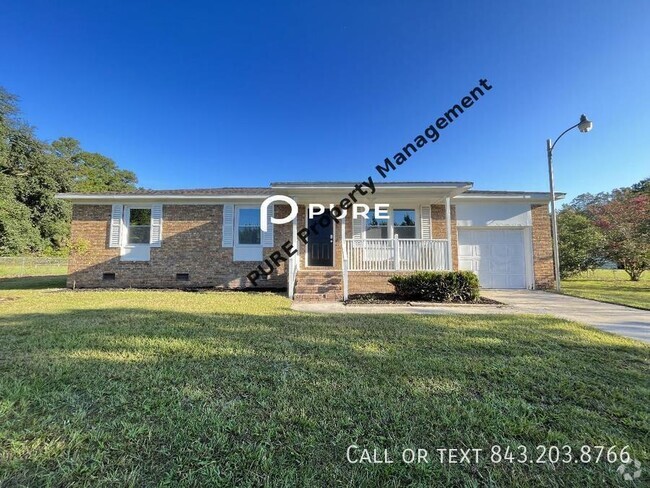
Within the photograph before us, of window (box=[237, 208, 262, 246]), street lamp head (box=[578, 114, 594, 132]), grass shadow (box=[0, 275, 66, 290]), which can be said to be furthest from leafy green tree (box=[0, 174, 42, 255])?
street lamp head (box=[578, 114, 594, 132])

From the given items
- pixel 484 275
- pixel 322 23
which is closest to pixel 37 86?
pixel 322 23

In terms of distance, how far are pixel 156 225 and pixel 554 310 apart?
38.6ft

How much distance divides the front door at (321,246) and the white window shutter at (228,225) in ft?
8.97

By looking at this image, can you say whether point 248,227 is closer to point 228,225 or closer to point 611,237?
point 228,225

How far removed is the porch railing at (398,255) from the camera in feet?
27.8

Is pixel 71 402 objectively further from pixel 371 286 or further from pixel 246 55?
pixel 246 55

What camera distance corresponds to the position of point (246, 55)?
1002cm

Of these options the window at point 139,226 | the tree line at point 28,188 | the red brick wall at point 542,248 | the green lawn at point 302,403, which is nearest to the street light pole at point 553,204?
the red brick wall at point 542,248

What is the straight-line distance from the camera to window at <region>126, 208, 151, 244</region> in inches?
390

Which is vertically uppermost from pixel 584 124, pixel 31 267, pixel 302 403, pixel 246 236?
pixel 584 124

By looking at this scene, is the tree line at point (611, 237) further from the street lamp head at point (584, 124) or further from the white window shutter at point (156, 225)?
the white window shutter at point (156, 225)

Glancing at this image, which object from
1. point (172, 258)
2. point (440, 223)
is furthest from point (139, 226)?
point (440, 223)

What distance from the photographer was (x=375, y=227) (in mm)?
10031

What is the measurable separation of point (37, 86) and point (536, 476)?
20.7m
